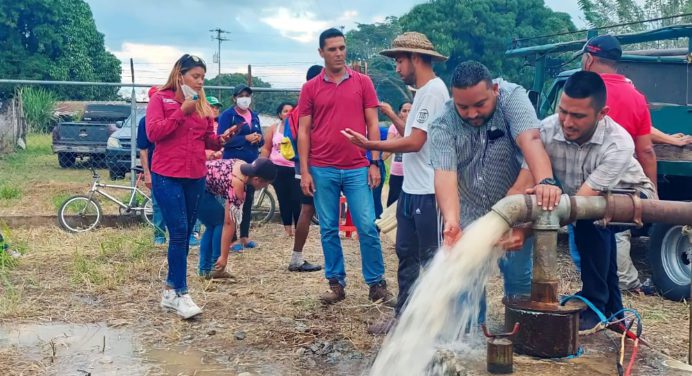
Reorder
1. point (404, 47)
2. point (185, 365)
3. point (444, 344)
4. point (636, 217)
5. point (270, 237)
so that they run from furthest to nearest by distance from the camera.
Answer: point (270, 237), point (404, 47), point (185, 365), point (444, 344), point (636, 217)

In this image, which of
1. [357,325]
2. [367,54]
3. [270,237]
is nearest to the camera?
[357,325]

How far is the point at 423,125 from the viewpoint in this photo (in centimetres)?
516

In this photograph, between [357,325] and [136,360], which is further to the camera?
[357,325]

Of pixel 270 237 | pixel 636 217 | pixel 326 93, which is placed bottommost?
pixel 270 237

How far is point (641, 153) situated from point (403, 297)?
182 cm

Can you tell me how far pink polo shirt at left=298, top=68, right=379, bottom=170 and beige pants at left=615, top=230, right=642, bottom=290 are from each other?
2164 mm

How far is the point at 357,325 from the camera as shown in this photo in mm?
5730

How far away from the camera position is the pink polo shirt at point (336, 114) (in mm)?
6102

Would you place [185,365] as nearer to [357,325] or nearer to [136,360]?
[136,360]

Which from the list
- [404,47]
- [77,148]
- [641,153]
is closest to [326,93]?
[404,47]

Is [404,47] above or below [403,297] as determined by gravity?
above

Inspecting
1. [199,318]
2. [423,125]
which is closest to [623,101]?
[423,125]

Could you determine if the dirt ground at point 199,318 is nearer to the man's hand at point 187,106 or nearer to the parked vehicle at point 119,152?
the man's hand at point 187,106

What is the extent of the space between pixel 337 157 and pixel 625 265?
254cm
